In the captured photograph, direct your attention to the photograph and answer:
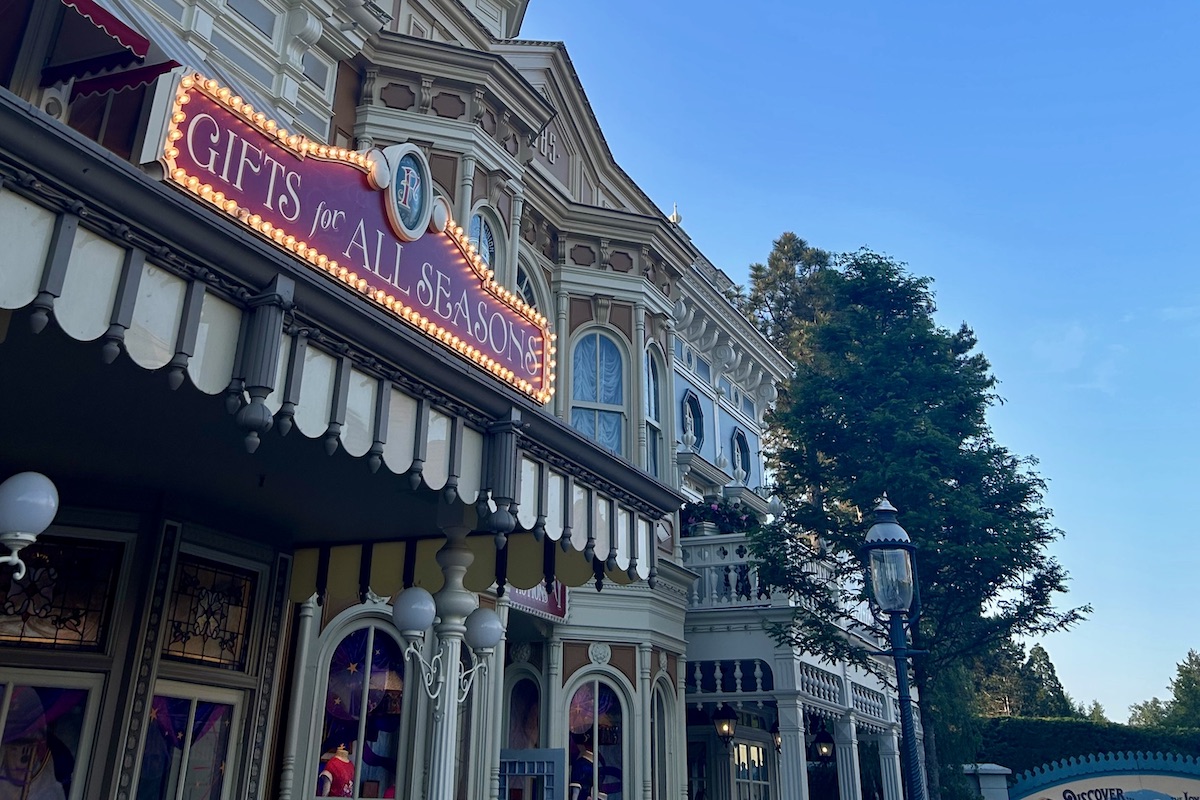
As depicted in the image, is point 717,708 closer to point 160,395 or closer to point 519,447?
point 519,447

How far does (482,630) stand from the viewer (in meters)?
8.11

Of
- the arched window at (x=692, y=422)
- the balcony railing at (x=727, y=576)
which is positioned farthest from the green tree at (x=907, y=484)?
the arched window at (x=692, y=422)

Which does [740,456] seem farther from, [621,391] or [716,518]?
[621,391]

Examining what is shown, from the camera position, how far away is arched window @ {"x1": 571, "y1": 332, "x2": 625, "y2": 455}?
1622cm

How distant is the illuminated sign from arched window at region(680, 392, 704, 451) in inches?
480

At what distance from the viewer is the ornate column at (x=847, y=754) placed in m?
18.7

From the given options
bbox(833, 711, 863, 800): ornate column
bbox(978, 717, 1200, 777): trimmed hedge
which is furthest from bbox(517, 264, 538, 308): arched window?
bbox(978, 717, 1200, 777): trimmed hedge

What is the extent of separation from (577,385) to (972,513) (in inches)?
285

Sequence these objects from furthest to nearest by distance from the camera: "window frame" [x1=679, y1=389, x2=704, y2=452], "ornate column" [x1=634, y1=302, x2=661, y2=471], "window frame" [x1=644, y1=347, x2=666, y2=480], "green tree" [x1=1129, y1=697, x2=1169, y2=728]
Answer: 1. "green tree" [x1=1129, y1=697, x2=1169, y2=728]
2. "window frame" [x1=679, y1=389, x2=704, y2=452]
3. "window frame" [x1=644, y1=347, x2=666, y2=480]
4. "ornate column" [x1=634, y1=302, x2=661, y2=471]

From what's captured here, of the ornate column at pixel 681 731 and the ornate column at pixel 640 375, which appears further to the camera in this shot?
the ornate column at pixel 640 375

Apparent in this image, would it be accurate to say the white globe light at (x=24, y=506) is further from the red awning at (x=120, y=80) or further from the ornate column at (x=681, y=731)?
the ornate column at (x=681, y=731)

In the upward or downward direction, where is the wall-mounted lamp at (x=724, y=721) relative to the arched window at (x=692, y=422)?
downward

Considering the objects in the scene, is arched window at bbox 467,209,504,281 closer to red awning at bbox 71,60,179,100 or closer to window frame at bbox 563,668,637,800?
Answer: window frame at bbox 563,668,637,800

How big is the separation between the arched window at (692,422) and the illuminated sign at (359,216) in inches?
480
